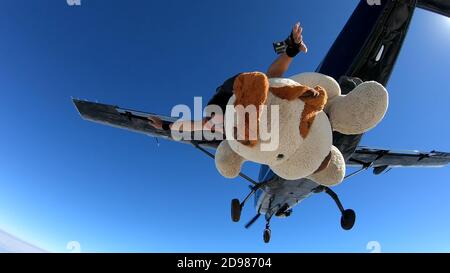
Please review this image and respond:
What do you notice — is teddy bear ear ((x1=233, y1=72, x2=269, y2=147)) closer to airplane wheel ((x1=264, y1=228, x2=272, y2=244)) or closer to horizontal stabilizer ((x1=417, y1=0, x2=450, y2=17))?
horizontal stabilizer ((x1=417, y1=0, x2=450, y2=17))

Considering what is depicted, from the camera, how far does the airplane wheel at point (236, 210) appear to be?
711 centimetres

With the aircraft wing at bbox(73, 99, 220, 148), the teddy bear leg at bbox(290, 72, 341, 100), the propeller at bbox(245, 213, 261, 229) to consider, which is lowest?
the teddy bear leg at bbox(290, 72, 341, 100)

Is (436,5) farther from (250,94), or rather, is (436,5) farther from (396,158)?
(250,94)

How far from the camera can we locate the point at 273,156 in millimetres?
2133

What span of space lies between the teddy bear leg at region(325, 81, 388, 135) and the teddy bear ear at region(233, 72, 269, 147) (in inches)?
30.7

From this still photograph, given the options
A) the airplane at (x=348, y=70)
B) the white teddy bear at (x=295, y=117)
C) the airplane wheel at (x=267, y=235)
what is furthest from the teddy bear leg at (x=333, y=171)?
the airplane wheel at (x=267, y=235)

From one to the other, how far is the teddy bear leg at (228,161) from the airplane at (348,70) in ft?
6.35

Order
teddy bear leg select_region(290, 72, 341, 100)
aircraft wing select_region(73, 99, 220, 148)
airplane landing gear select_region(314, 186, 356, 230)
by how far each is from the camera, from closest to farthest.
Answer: teddy bear leg select_region(290, 72, 341, 100) < airplane landing gear select_region(314, 186, 356, 230) < aircraft wing select_region(73, 99, 220, 148)

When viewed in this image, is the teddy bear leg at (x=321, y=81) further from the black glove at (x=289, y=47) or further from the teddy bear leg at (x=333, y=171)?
the teddy bear leg at (x=333, y=171)

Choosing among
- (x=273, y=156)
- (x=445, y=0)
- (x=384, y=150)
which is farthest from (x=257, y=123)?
(x=384, y=150)

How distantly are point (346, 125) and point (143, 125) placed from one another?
7107mm

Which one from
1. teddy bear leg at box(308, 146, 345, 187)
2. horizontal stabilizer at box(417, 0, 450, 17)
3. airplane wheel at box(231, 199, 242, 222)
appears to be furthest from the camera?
horizontal stabilizer at box(417, 0, 450, 17)

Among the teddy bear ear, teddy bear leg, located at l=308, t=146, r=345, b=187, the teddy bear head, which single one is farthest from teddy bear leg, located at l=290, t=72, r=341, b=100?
the teddy bear ear

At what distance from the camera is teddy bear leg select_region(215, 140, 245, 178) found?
8.63 feet
